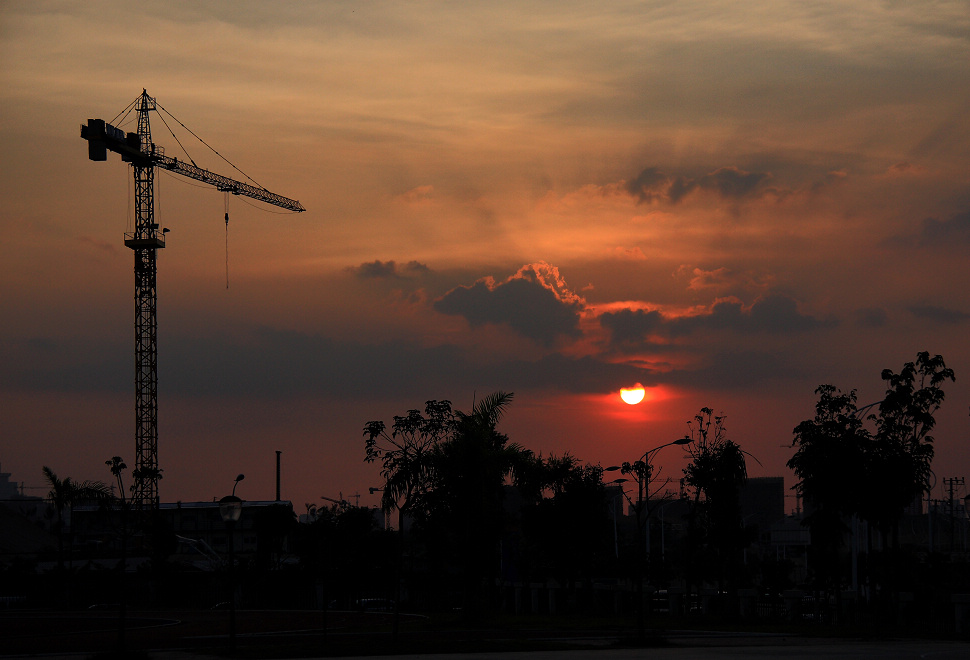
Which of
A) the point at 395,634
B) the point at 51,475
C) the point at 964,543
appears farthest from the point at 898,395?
the point at 964,543

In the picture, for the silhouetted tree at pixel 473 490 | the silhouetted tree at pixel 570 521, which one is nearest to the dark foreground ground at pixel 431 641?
the silhouetted tree at pixel 473 490

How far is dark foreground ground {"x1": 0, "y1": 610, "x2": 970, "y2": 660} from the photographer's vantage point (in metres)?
33.8

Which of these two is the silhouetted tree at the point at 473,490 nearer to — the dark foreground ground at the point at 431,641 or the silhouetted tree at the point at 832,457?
the dark foreground ground at the point at 431,641

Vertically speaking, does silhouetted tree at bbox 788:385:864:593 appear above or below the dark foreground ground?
above

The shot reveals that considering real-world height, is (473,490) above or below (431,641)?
above

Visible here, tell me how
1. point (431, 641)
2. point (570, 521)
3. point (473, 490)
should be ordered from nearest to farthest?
point (431, 641), point (473, 490), point (570, 521)

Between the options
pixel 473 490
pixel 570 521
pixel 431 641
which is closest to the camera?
pixel 431 641

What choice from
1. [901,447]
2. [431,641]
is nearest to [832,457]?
[901,447]

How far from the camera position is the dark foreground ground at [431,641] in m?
33.8

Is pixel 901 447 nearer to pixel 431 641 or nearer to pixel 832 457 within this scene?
pixel 832 457

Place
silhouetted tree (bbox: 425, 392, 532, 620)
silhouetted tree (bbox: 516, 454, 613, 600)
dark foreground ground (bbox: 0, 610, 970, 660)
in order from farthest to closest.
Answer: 1. silhouetted tree (bbox: 516, 454, 613, 600)
2. silhouetted tree (bbox: 425, 392, 532, 620)
3. dark foreground ground (bbox: 0, 610, 970, 660)

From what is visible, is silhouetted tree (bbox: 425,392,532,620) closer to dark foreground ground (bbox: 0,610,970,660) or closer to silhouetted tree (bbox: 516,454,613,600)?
dark foreground ground (bbox: 0,610,970,660)

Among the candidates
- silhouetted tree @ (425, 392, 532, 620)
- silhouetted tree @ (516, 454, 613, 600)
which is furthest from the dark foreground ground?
silhouetted tree @ (516, 454, 613, 600)

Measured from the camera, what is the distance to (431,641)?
39.7 m
